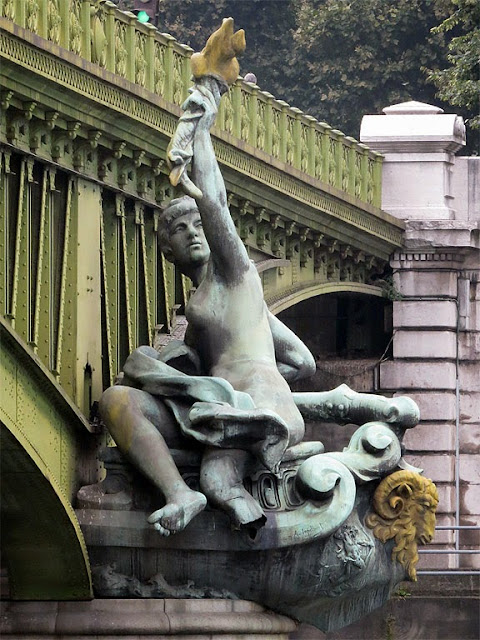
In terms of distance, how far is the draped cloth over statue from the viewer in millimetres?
25609

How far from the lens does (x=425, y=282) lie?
141ft

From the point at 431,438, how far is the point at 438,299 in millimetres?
1808

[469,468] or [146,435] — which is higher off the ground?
[146,435]

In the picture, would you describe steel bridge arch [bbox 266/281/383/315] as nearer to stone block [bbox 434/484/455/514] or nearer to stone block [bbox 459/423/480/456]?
stone block [bbox 459/423/480/456]

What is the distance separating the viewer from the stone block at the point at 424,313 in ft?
141

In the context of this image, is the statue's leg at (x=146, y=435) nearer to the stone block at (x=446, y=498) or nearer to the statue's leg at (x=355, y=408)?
the statue's leg at (x=355, y=408)

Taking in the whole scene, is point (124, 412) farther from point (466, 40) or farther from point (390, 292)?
point (466, 40)

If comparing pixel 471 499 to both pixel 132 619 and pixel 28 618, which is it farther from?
pixel 132 619

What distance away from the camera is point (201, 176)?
25469 mm

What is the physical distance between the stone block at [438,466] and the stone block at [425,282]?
210cm

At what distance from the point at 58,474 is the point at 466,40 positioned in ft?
76.4

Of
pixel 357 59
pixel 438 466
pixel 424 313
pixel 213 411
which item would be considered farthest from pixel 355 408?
pixel 357 59

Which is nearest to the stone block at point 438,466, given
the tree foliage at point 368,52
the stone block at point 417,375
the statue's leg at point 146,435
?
the stone block at point 417,375

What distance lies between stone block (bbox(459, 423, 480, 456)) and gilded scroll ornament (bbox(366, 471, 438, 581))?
52.4 feet
